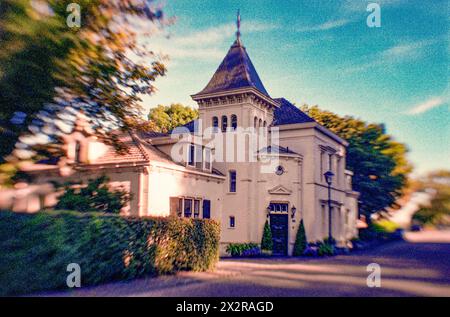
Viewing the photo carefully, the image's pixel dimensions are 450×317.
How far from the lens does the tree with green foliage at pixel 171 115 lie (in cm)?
4044

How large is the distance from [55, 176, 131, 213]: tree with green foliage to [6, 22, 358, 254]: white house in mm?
7752

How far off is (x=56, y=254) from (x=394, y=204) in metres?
38.7

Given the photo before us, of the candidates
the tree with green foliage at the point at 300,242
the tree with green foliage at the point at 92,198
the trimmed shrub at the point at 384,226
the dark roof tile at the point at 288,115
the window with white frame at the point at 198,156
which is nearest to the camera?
the tree with green foliage at the point at 92,198

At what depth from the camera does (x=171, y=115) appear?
41.3 metres

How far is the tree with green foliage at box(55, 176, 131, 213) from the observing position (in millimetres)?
12805

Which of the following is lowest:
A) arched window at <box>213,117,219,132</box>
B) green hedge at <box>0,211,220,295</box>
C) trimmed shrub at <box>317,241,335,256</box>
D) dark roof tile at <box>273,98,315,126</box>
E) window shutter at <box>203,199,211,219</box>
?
trimmed shrub at <box>317,241,335,256</box>

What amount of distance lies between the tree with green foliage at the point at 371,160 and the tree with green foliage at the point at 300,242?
644 inches

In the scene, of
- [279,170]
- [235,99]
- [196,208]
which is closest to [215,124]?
[235,99]

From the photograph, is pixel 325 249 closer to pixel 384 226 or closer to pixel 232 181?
pixel 232 181

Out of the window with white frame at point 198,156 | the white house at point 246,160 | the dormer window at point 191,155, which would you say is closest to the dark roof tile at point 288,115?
the white house at point 246,160

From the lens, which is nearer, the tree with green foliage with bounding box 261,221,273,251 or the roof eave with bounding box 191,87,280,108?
the tree with green foliage with bounding box 261,221,273,251

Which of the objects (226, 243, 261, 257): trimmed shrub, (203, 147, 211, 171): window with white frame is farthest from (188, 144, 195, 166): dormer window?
(226, 243, 261, 257): trimmed shrub

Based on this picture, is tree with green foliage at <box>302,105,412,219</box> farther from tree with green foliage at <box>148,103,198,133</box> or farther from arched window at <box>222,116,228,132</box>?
arched window at <box>222,116,228,132</box>

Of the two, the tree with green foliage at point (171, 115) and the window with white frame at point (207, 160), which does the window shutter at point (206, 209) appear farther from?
the tree with green foliage at point (171, 115)
